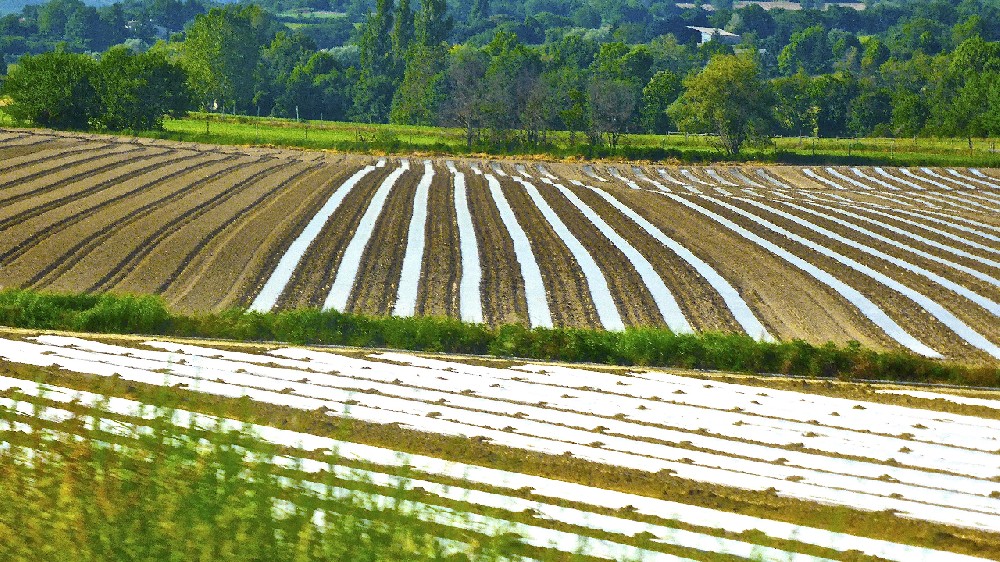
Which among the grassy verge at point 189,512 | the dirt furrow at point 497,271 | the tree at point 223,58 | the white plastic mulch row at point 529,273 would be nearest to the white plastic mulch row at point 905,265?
the white plastic mulch row at point 529,273

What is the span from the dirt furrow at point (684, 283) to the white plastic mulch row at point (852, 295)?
2.60 m

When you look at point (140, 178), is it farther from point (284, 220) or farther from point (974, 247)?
point (974, 247)

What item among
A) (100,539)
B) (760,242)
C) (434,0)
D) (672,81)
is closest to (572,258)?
(760,242)

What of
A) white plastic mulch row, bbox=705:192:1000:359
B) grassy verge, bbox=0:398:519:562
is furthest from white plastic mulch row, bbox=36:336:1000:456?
grassy verge, bbox=0:398:519:562

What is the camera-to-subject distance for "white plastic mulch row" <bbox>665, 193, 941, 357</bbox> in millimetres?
20766

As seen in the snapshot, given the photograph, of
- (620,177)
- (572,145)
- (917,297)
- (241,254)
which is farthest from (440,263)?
(572,145)

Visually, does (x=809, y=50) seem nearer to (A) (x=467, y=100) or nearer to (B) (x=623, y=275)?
(A) (x=467, y=100)

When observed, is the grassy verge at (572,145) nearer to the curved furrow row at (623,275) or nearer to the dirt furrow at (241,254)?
the dirt furrow at (241,254)

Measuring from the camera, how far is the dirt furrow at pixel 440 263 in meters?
22.5

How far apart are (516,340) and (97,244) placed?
13400mm

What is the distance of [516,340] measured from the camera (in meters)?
18.5

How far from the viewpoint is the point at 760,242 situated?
102 ft

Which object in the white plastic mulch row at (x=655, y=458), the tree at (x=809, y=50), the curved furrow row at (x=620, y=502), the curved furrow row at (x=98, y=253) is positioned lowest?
the curved furrow row at (x=98, y=253)

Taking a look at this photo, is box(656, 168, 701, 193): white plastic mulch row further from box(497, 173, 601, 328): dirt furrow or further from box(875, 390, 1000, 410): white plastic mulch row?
box(875, 390, 1000, 410): white plastic mulch row
